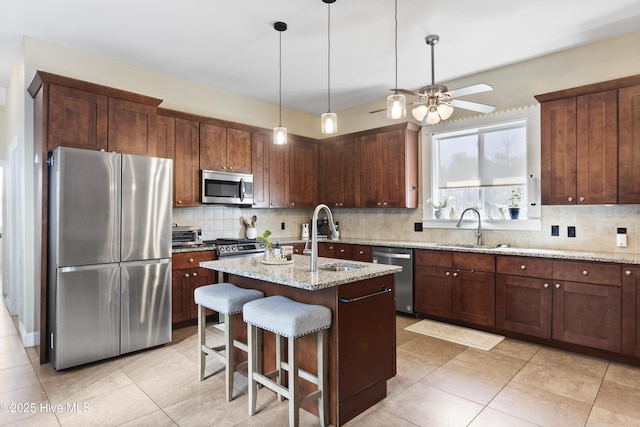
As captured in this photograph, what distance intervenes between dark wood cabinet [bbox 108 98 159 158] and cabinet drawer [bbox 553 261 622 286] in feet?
13.5

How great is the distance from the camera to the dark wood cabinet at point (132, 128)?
344 cm

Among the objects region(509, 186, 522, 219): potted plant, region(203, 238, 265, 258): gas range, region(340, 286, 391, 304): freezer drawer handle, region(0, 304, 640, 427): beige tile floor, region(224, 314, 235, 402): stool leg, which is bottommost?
region(0, 304, 640, 427): beige tile floor

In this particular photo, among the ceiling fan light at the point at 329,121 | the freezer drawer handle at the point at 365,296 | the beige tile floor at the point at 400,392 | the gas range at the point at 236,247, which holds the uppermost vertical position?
the ceiling fan light at the point at 329,121

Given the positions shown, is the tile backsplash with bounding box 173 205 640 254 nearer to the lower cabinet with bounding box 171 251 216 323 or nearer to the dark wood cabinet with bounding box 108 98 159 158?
the lower cabinet with bounding box 171 251 216 323

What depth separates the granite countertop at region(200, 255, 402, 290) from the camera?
2.07 m

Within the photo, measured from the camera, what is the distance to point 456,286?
4.01m

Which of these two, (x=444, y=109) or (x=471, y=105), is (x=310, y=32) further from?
(x=471, y=105)

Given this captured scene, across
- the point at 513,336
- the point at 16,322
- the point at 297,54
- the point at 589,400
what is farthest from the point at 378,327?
the point at 16,322

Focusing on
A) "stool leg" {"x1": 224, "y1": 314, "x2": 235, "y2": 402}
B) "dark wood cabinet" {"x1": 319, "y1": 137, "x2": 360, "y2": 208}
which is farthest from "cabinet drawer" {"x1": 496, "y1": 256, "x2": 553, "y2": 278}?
"stool leg" {"x1": 224, "y1": 314, "x2": 235, "y2": 402}

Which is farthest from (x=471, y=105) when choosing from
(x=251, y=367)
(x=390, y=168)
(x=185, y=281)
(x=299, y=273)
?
(x=185, y=281)

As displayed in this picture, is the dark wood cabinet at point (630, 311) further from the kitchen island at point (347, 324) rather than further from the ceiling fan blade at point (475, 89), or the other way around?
the kitchen island at point (347, 324)

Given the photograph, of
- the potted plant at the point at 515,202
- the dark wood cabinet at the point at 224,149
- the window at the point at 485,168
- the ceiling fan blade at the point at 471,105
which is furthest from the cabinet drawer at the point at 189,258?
the potted plant at the point at 515,202

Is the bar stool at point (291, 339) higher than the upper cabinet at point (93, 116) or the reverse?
the reverse

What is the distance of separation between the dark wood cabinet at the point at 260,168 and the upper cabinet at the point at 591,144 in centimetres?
340
